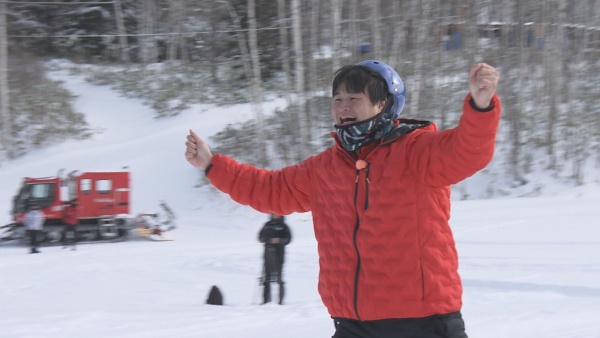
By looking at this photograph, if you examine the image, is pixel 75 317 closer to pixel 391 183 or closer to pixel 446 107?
pixel 391 183

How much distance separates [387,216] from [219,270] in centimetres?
884

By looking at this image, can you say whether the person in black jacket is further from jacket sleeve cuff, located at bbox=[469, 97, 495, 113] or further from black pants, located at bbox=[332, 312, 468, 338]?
jacket sleeve cuff, located at bbox=[469, 97, 495, 113]

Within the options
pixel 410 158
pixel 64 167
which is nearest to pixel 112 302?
pixel 410 158

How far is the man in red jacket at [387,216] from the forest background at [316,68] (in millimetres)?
14719

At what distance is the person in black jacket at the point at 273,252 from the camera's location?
851 cm

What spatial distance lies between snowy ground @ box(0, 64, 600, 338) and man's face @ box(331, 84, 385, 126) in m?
3.79

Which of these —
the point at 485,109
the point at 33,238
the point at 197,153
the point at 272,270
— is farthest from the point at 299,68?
the point at 485,109

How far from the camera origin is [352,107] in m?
2.49

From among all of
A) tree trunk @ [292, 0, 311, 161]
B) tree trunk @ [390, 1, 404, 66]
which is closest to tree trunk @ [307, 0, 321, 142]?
tree trunk @ [390, 1, 404, 66]

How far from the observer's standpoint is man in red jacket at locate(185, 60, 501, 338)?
94.0 inches

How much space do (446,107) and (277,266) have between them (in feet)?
48.2

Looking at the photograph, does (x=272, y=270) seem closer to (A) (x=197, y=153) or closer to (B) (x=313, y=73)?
(A) (x=197, y=153)

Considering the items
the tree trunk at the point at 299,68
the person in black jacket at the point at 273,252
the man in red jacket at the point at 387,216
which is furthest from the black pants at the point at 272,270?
the tree trunk at the point at 299,68

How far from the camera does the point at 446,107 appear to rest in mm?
22125
